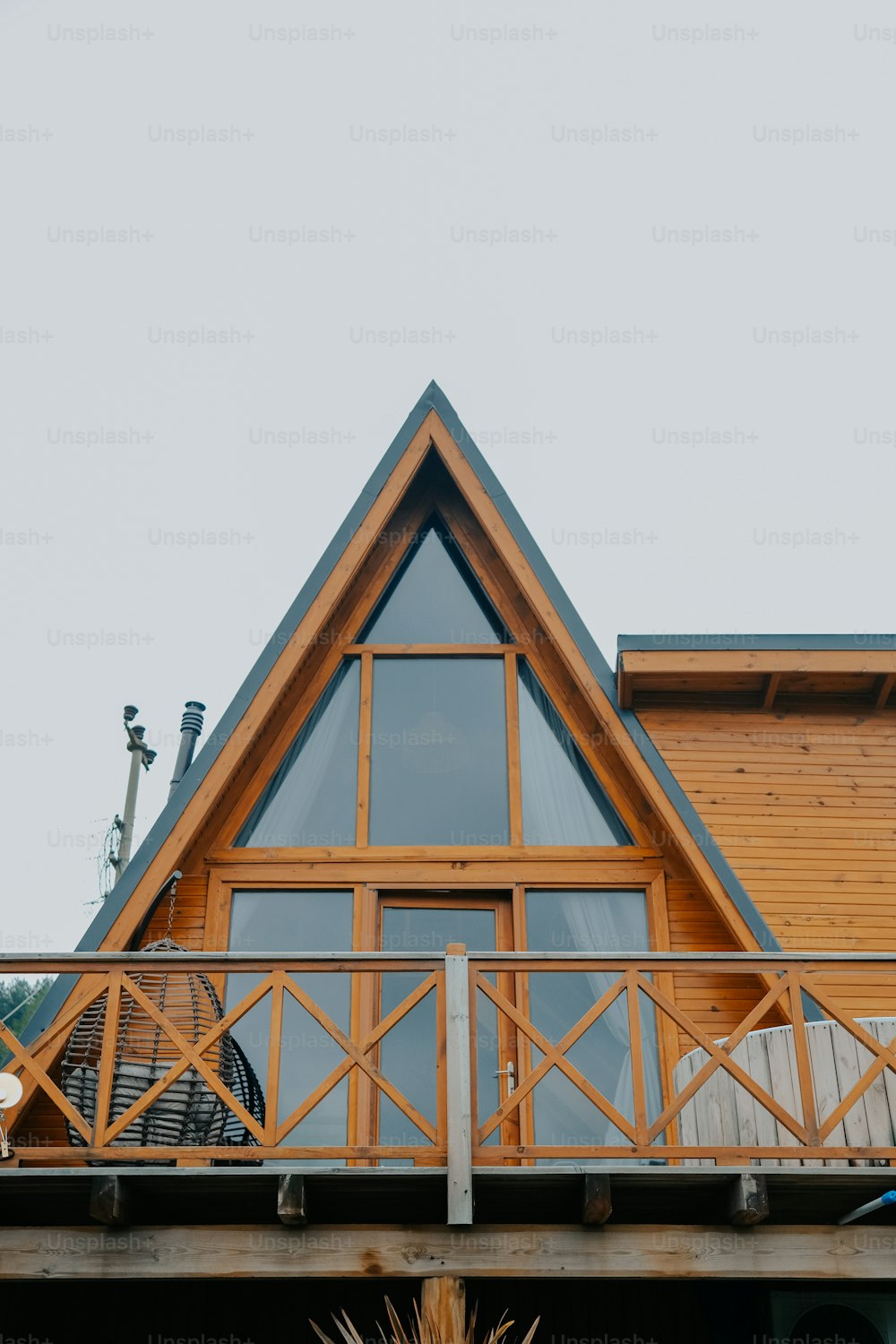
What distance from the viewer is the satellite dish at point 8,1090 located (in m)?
6.51

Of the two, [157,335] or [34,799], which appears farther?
[34,799]

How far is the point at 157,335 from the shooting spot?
1489cm

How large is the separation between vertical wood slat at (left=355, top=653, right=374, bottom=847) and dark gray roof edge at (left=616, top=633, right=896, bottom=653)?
1.95 meters

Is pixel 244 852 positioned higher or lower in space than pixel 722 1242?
higher

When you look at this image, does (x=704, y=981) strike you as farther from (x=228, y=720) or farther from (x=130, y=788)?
(x=130, y=788)

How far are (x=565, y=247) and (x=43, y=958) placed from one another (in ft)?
141

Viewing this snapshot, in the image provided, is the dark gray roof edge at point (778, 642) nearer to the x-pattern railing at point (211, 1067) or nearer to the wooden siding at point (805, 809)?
the wooden siding at point (805, 809)

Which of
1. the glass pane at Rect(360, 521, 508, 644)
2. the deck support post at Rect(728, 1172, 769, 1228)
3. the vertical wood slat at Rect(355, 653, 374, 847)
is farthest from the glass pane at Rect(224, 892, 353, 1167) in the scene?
the deck support post at Rect(728, 1172, 769, 1228)

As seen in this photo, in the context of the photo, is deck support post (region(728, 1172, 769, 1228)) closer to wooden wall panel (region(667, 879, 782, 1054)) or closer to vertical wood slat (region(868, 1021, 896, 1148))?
vertical wood slat (region(868, 1021, 896, 1148))

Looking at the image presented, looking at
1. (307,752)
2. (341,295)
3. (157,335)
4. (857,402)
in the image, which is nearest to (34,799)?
(341,295)

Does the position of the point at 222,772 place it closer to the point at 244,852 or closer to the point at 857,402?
the point at 244,852

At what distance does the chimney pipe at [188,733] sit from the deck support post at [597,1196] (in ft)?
24.8

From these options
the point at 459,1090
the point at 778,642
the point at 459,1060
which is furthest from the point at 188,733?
the point at 459,1090

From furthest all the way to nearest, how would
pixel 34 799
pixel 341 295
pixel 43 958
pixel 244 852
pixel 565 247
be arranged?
1. pixel 341 295
2. pixel 34 799
3. pixel 565 247
4. pixel 244 852
5. pixel 43 958
